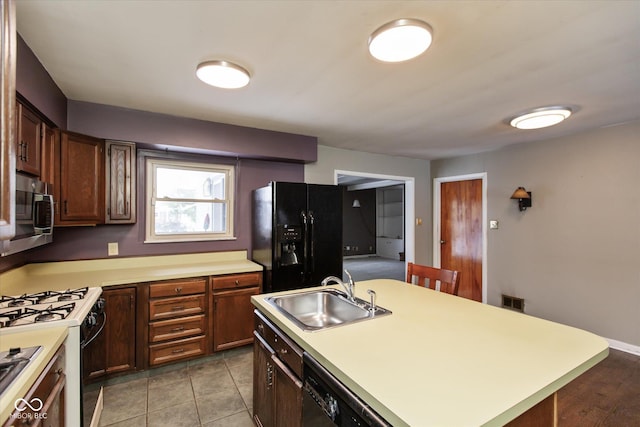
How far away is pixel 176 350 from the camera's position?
2656mm

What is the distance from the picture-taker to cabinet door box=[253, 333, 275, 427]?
5.21ft

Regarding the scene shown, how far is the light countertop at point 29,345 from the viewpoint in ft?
2.99

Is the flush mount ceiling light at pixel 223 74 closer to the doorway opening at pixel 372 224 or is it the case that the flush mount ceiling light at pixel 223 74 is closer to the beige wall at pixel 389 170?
the beige wall at pixel 389 170

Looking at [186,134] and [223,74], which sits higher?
[223,74]

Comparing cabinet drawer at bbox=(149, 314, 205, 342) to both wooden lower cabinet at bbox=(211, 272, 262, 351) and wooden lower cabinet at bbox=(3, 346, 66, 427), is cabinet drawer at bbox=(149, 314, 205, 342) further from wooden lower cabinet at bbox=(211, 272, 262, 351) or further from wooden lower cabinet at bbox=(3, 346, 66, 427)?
wooden lower cabinet at bbox=(3, 346, 66, 427)

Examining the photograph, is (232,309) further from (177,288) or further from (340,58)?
(340,58)

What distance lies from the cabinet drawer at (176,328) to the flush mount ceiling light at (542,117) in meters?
3.53

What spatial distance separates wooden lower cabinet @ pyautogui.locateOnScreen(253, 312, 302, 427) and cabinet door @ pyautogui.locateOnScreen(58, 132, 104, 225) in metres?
1.82

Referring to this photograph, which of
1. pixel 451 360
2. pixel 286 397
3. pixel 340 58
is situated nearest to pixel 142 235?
pixel 286 397

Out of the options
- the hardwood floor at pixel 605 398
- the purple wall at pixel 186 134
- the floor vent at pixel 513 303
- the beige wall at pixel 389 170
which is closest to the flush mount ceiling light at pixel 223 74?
the purple wall at pixel 186 134

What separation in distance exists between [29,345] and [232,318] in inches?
67.9

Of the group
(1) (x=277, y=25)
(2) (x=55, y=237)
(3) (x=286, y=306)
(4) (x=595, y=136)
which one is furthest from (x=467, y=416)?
(4) (x=595, y=136)

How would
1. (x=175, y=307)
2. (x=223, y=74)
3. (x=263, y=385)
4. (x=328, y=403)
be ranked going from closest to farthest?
(x=328, y=403), (x=263, y=385), (x=223, y=74), (x=175, y=307)

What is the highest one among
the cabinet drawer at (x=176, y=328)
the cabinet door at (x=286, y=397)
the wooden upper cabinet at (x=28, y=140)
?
the wooden upper cabinet at (x=28, y=140)
